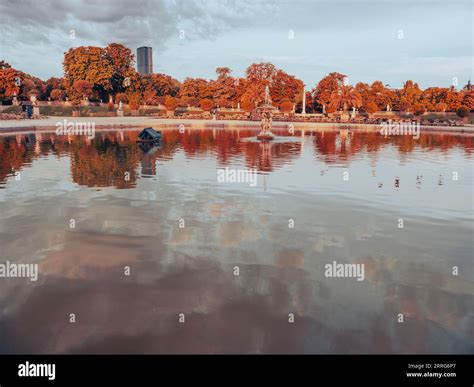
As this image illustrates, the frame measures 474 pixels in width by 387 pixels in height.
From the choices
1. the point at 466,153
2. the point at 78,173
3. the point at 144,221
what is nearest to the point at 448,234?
the point at 144,221

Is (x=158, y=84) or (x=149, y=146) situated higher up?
(x=158, y=84)

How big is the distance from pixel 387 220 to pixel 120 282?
285 inches

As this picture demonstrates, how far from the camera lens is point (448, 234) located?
9.66 m

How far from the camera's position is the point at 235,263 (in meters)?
7.80

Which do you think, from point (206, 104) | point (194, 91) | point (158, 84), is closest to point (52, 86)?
point (158, 84)

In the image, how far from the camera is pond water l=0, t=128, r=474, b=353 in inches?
216

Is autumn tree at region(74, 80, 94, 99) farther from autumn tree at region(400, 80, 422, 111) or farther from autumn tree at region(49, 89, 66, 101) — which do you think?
autumn tree at region(400, 80, 422, 111)

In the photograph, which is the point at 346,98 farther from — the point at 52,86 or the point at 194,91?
the point at 52,86

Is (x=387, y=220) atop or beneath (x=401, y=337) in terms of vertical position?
atop

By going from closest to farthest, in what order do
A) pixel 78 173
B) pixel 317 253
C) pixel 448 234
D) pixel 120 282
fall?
1. pixel 120 282
2. pixel 317 253
3. pixel 448 234
4. pixel 78 173

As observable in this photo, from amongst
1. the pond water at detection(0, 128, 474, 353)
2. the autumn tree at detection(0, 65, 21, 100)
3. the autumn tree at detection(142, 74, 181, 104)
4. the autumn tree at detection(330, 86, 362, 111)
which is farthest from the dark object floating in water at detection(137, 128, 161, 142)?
the autumn tree at detection(142, 74, 181, 104)

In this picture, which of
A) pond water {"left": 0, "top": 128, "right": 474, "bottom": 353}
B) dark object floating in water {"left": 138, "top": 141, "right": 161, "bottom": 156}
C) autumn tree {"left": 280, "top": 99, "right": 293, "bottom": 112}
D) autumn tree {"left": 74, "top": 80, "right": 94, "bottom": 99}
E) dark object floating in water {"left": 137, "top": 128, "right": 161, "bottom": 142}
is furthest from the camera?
autumn tree {"left": 280, "top": 99, "right": 293, "bottom": 112}

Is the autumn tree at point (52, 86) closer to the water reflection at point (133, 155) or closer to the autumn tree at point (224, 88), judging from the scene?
the autumn tree at point (224, 88)
